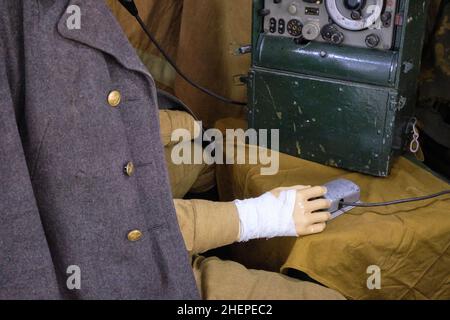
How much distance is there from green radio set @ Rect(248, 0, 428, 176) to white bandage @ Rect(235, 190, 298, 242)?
251 mm

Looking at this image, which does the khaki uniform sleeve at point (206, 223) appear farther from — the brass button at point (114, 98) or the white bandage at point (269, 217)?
the brass button at point (114, 98)

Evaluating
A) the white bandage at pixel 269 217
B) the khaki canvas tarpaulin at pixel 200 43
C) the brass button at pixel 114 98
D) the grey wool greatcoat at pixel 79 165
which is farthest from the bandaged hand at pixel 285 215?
the khaki canvas tarpaulin at pixel 200 43

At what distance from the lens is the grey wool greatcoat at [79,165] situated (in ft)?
2.21

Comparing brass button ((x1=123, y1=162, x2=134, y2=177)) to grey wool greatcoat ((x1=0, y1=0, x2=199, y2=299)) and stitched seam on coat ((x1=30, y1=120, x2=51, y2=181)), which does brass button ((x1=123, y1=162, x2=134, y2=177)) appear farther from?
stitched seam on coat ((x1=30, y1=120, x2=51, y2=181))

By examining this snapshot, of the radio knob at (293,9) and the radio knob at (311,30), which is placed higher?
the radio knob at (293,9)

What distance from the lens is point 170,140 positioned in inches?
48.2

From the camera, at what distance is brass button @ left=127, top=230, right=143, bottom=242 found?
2.54ft

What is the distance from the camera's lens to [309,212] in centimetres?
96

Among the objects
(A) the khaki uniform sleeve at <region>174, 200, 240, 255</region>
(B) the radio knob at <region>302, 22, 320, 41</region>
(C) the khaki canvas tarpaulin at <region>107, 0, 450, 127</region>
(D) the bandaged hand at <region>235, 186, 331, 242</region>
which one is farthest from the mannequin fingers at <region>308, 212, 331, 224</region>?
(C) the khaki canvas tarpaulin at <region>107, 0, 450, 127</region>

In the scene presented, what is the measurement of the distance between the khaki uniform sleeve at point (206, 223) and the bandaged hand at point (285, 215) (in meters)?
0.02

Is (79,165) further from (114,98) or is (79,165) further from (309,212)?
(309,212)

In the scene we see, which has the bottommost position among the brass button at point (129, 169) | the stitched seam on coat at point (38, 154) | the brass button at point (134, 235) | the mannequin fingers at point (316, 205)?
the mannequin fingers at point (316, 205)

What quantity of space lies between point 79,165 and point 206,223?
0.94ft
